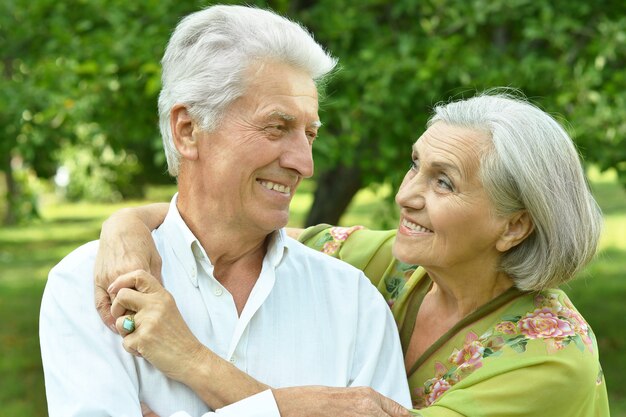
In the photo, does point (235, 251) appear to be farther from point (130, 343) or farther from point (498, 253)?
point (498, 253)

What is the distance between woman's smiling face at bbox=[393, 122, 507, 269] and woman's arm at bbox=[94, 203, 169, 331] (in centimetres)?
72

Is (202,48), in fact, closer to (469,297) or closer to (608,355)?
(469,297)

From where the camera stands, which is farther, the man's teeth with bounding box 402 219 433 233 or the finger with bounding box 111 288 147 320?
the man's teeth with bounding box 402 219 433 233

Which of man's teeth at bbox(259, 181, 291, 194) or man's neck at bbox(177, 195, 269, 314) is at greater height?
man's teeth at bbox(259, 181, 291, 194)

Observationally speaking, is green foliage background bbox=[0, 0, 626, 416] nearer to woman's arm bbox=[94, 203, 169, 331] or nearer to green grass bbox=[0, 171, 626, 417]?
green grass bbox=[0, 171, 626, 417]

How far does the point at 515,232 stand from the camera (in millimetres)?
2779

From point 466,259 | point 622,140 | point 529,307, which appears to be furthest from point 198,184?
point 622,140

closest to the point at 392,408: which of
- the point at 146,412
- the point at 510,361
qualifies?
the point at 510,361

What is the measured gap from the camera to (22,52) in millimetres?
6391

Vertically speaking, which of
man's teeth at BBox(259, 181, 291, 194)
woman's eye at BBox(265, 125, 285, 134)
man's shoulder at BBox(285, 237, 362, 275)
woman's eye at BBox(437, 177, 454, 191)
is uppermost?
woman's eye at BBox(265, 125, 285, 134)

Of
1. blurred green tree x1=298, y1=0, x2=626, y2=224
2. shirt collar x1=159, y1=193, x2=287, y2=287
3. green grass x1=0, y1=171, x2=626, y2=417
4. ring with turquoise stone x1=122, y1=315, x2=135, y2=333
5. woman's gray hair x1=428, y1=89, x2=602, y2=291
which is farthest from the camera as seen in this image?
green grass x1=0, y1=171, x2=626, y2=417

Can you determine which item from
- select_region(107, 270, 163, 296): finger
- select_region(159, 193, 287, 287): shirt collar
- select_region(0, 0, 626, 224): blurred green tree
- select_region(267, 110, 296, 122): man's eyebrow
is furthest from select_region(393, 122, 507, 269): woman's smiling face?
select_region(0, 0, 626, 224): blurred green tree

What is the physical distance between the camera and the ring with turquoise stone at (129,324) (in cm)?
226

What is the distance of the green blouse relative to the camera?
8.39 feet
